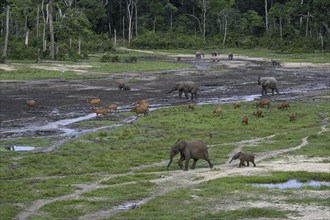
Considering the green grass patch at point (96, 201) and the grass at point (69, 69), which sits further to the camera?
the grass at point (69, 69)

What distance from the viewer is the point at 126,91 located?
47.5 metres

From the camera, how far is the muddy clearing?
66.5 feet

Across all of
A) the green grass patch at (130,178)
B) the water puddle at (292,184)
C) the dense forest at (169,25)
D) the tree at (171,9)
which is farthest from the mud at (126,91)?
the tree at (171,9)

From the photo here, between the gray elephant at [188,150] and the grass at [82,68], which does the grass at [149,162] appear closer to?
the gray elephant at [188,150]

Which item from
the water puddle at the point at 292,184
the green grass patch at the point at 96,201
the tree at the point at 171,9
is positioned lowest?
the water puddle at the point at 292,184

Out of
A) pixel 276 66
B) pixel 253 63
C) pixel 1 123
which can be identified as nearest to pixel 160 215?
pixel 1 123

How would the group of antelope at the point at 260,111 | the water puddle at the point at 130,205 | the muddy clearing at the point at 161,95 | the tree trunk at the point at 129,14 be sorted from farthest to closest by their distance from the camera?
the tree trunk at the point at 129,14 < the group of antelope at the point at 260,111 < the muddy clearing at the point at 161,95 < the water puddle at the point at 130,205

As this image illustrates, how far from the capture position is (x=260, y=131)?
30531 mm

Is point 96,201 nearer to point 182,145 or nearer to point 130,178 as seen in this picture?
point 130,178

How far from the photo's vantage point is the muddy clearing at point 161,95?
20.3 meters

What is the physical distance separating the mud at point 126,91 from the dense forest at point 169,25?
58.3ft

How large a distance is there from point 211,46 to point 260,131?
7736cm

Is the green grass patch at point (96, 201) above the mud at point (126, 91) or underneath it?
underneath

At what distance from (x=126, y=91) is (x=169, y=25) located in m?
75.7
